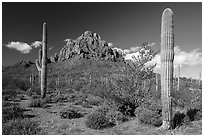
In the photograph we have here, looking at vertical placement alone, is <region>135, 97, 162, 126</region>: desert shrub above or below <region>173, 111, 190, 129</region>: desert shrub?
above

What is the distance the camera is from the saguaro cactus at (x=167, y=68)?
24.3ft

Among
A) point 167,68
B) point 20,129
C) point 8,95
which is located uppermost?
point 167,68

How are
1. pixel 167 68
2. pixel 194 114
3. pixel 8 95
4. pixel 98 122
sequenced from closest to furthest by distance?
pixel 167 68 → pixel 98 122 → pixel 194 114 → pixel 8 95

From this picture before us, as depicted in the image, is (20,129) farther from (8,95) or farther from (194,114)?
(8,95)

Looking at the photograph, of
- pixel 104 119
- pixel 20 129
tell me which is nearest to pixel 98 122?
pixel 104 119

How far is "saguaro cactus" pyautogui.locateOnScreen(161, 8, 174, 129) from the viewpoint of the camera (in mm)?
7395

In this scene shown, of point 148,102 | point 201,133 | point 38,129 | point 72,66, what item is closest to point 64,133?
point 38,129

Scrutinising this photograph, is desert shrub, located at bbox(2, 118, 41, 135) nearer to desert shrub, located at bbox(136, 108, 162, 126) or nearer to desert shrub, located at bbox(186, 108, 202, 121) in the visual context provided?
desert shrub, located at bbox(136, 108, 162, 126)

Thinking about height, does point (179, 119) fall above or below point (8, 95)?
below

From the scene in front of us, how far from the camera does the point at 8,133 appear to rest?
21.9 ft

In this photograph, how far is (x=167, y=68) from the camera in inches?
291

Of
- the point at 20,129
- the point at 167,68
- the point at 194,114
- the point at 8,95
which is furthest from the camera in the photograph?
the point at 8,95

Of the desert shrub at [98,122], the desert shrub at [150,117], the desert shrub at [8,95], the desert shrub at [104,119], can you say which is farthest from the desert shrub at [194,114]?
the desert shrub at [8,95]

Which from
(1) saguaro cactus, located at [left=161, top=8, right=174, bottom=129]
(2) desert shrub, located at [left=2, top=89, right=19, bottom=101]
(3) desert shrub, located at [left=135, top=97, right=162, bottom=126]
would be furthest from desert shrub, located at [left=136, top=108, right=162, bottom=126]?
(2) desert shrub, located at [left=2, top=89, right=19, bottom=101]
